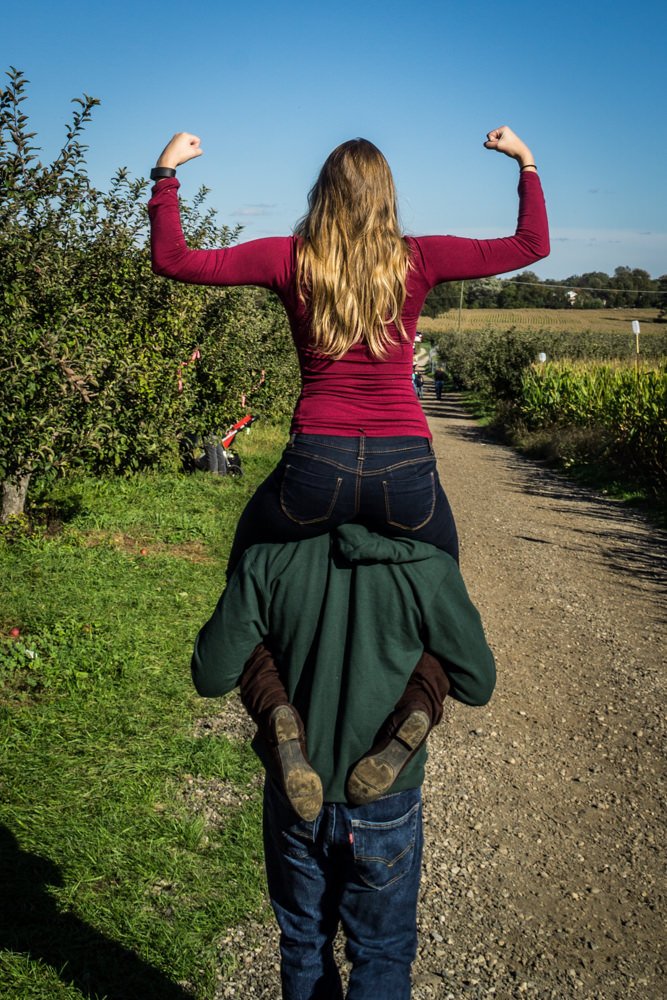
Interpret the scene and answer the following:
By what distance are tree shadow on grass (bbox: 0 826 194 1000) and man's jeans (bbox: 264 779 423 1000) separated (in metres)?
1.09

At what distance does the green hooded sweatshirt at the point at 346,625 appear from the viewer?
1.82m

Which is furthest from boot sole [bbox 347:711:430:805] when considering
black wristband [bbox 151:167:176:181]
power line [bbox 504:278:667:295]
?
power line [bbox 504:278:667:295]

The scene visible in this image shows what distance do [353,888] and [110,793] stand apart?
7.62 feet

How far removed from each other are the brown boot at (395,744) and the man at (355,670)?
3cm

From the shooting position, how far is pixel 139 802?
388 cm

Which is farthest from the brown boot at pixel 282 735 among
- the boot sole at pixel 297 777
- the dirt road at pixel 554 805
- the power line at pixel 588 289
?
the power line at pixel 588 289

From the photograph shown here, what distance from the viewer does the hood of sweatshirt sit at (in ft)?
5.85

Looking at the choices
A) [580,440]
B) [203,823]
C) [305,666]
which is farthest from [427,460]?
[580,440]

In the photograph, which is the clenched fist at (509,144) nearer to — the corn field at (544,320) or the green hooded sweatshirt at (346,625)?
the green hooded sweatshirt at (346,625)

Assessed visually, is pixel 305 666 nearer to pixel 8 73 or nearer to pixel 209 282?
pixel 209 282

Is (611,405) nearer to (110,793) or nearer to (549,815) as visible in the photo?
(549,815)

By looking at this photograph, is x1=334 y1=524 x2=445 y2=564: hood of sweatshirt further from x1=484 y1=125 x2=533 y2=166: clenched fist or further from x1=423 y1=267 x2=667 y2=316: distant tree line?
x1=423 y1=267 x2=667 y2=316: distant tree line

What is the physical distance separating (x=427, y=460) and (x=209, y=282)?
0.62 meters

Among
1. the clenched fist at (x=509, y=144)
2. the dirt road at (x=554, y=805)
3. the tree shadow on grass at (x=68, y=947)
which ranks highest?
the clenched fist at (x=509, y=144)
